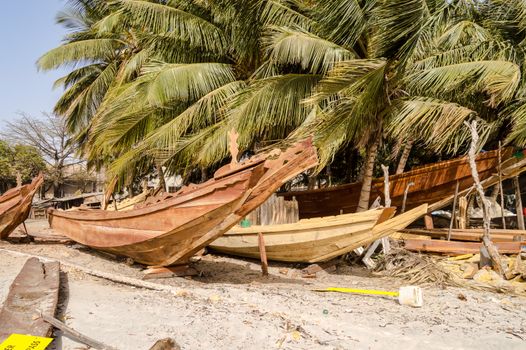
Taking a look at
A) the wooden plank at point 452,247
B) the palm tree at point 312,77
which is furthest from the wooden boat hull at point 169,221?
the wooden plank at point 452,247

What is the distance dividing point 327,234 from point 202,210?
2.50 meters

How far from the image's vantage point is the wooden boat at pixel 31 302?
3.51m

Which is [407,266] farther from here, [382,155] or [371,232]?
[382,155]

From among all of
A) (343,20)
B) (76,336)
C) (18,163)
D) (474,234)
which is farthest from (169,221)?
(18,163)

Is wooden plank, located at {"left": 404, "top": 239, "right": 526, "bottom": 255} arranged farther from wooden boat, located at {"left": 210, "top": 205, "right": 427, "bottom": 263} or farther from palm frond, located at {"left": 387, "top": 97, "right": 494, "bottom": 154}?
palm frond, located at {"left": 387, "top": 97, "right": 494, "bottom": 154}

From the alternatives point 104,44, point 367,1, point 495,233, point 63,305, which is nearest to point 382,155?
point 495,233

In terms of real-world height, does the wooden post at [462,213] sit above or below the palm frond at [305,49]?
below

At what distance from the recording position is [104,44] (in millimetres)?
13617

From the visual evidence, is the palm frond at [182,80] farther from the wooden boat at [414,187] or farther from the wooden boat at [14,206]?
the wooden boat at [414,187]

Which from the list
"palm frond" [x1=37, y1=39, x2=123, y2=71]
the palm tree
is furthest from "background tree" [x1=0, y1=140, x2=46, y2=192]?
the palm tree

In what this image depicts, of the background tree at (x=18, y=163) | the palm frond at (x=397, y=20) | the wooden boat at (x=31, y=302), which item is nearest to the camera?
the wooden boat at (x=31, y=302)

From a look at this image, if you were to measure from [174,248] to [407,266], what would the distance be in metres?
3.90

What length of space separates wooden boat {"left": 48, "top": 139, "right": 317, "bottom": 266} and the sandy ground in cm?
51

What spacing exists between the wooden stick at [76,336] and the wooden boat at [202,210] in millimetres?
2042
